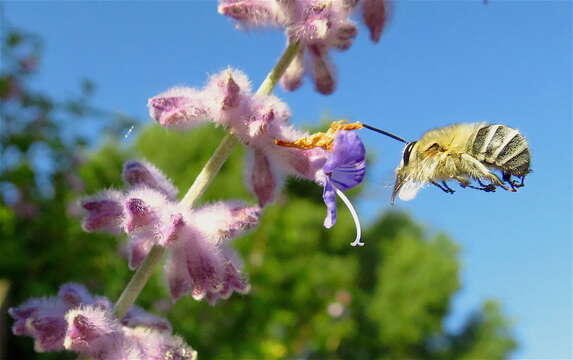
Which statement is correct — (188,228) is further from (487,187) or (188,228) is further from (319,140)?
(487,187)

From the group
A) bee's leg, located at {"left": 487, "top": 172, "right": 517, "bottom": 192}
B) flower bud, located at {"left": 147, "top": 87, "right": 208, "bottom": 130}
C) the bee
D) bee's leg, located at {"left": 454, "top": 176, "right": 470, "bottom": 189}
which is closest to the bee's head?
the bee

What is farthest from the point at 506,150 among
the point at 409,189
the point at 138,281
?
the point at 138,281

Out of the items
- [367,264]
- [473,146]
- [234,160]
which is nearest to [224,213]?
[473,146]

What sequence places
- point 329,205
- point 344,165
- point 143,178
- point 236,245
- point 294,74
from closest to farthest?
point 329,205 → point 344,165 → point 143,178 → point 294,74 → point 236,245

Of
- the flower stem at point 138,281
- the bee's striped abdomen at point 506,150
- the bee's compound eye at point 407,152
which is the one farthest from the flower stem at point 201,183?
the bee's striped abdomen at point 506,150

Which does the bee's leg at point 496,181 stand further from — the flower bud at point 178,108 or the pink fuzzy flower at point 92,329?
the pink fuzzy flower at point 92,329

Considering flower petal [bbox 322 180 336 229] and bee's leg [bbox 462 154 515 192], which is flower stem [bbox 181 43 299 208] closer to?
flower petal [bbox 322 180 336 229]
